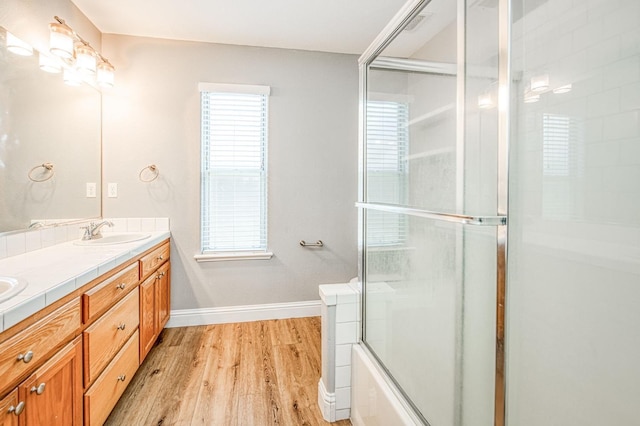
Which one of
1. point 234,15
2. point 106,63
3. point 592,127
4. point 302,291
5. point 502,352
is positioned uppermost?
point 234,15

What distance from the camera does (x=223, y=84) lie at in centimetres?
273

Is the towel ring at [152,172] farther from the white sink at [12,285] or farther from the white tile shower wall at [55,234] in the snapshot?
the white sink at [12,285]

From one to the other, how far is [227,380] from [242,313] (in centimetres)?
89

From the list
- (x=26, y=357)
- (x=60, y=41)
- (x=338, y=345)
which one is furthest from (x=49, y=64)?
(x=338, y=345)

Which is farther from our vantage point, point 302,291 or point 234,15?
point 302,291

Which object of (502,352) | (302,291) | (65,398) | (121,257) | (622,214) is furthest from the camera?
(302,291)

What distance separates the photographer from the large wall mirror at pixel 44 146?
164cm

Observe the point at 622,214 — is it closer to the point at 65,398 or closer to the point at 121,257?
the point at 65,398

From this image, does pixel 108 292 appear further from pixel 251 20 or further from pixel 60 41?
pixel 251 20

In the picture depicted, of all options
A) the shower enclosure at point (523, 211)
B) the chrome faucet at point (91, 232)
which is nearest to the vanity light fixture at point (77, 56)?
the chrome faucet at point (91, 232)

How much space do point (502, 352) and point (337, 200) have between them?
2254mm

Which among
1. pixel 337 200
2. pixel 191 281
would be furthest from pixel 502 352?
pixel 191 281

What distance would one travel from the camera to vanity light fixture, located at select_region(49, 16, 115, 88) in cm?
189

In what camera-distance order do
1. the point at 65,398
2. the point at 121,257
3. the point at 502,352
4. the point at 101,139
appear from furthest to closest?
the point at 101,139 < the point at 121,257 < the point at 65,398 < the point at 502,352
